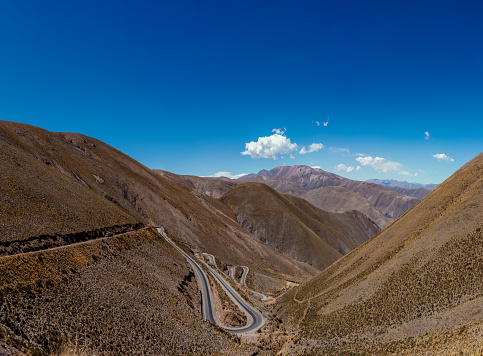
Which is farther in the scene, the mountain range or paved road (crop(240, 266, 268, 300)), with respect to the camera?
paved road (crop(240, 266, 268, 300))

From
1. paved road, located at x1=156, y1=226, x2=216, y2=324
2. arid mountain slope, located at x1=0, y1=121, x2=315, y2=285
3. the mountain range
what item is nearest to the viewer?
the mountain range

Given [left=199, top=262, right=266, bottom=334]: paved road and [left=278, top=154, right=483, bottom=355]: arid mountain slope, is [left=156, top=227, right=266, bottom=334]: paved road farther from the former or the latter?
[left=278, top=154, right=483, bottom=355]: arid mountain slope

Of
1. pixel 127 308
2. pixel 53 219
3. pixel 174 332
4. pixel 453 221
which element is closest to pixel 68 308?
pixel 127 308

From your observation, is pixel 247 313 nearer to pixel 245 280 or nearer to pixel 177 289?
pixel 177 289

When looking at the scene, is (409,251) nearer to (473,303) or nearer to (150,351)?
(473,303)

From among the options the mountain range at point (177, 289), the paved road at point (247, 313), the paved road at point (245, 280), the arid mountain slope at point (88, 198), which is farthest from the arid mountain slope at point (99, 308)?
the paved road at point (245, 280)

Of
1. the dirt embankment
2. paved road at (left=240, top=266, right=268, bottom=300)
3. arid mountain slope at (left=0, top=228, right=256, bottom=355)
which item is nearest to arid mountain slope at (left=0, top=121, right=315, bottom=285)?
the dirt embankment
